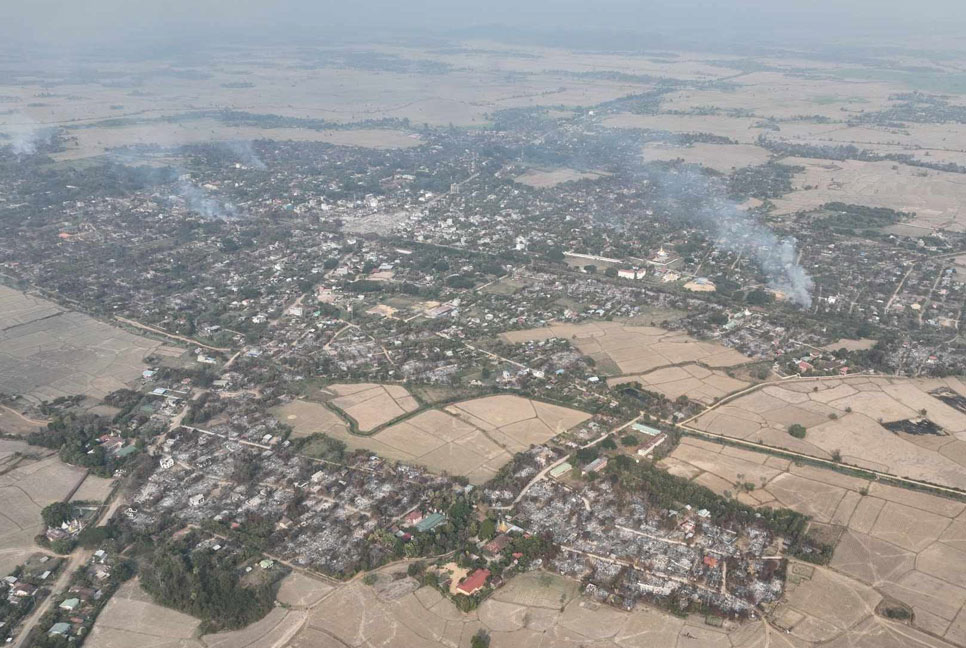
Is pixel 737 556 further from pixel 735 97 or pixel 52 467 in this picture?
pixel 735 97

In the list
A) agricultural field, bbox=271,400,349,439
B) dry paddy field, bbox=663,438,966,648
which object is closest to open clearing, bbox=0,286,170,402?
agricultural field, bbox=271,400,349,439

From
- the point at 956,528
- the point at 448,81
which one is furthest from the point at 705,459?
the point at 448,81

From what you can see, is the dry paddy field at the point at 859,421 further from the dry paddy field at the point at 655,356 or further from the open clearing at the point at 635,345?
the open clearing at the point at 635,345

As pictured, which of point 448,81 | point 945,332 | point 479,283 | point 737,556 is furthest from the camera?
point 448,81

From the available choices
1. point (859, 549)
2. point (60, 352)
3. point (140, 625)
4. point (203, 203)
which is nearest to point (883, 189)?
point (859, 549)

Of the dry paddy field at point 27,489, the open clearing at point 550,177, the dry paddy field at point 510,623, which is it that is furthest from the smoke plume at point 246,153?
the dry paddy field at point 510,623

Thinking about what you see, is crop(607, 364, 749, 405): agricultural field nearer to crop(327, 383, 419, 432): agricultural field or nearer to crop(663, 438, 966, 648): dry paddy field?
crop(663, 438, 966, 648): dry paddy field

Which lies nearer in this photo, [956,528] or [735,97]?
[956,528]
